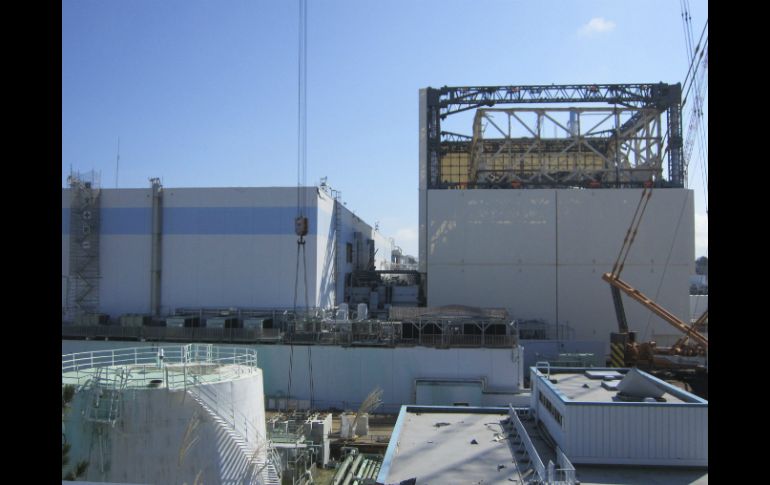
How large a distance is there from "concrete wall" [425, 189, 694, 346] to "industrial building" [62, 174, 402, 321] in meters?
7.83

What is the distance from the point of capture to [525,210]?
105 feet

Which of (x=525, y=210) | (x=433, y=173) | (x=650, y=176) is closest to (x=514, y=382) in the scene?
(x=525, y=210)

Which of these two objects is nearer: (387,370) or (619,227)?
(387,370)

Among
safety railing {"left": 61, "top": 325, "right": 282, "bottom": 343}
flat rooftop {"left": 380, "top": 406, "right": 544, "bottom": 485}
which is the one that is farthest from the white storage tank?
safety railing {"left": 61, "top": 325, "right": 282, "bottom": 343}

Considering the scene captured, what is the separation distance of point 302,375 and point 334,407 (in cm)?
196

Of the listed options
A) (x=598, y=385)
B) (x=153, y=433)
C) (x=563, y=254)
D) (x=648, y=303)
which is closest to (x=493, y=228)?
(x=563, y=254)

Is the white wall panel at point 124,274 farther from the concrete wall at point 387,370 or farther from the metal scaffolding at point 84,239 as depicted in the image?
the concrete wall at point 387,370

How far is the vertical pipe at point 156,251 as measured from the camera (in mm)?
29500

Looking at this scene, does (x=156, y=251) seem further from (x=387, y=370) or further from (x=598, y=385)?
(x=598, y=385)

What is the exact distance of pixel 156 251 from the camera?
2958cm

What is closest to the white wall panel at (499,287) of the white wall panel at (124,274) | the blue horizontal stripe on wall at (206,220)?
the blue horizontal stripe on wall at (206,220)

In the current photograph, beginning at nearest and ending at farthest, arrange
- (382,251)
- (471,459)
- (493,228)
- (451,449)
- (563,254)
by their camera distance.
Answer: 1. (471,459)
2. (451,449)
3. (563,254)
4. (493,228)
5. (382,251)

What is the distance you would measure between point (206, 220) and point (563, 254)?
64.3 feet
